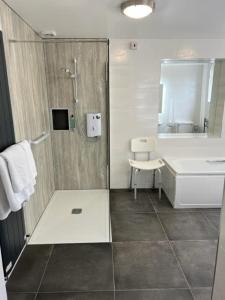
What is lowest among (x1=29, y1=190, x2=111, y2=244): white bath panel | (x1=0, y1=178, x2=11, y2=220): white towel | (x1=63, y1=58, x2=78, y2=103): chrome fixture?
(x1=29, y1=190, x2=111, y2=244): white bath panel

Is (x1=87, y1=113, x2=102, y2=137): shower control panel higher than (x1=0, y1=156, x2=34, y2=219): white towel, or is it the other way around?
(x1=87, y1=113, x2=102, y2=137): shower control panel

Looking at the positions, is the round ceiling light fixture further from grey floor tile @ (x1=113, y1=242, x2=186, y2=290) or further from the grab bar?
grey floor tile @ (x1=113, y1=242, x2=186, y2=290)

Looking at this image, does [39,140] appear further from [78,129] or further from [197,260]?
[197,260]

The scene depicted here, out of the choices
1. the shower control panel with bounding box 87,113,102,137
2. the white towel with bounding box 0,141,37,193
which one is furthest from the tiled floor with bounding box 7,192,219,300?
the shower control panel with bounding box 87,113,102,137

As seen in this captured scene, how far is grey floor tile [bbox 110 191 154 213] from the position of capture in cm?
295

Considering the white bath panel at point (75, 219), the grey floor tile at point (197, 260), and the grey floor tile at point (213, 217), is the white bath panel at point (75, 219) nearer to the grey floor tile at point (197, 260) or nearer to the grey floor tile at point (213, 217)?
the grey floor tile at point (197, 260)

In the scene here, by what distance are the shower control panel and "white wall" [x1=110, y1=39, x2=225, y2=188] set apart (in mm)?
192

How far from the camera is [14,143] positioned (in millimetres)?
1973

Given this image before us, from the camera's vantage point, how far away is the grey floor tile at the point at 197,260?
179cm

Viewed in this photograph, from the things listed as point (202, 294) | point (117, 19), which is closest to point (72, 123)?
point (117, 19)

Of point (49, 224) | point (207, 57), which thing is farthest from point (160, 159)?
point (49, 224)

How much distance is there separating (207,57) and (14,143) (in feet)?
9.33

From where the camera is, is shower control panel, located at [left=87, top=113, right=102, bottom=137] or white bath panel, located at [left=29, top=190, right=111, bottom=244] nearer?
white bath panel, located at [left=29, top=190, right=111, bottom=244]

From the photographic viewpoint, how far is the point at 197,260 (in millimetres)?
1998
